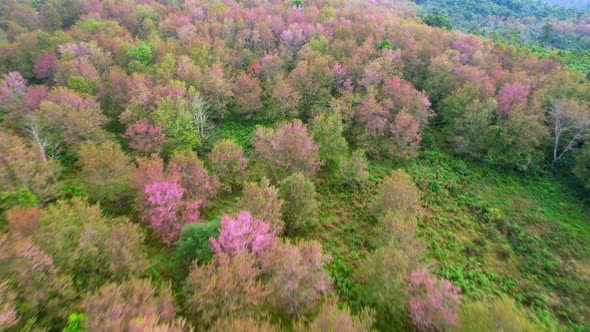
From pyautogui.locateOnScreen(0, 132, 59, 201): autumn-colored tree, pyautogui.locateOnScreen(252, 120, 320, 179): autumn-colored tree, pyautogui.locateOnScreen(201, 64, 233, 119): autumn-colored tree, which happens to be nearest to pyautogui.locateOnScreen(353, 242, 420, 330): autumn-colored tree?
pyautogui.locateOnScreen(252, 120, 320, 179): autumn-colored tree

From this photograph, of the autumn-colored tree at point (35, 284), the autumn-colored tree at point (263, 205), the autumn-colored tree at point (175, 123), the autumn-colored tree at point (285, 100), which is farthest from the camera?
the autumn-colored tree at point (285, 100)

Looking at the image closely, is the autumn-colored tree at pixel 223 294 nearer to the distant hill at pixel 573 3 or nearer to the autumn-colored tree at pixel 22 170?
the autumn-colored tree at pixel 22 170

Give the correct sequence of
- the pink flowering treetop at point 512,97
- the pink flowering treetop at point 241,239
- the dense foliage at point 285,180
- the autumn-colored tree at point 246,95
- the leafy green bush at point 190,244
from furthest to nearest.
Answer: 1. the autumn-colored tree at point 246,95
2. the pink flowering treetop at point 512,97
3. the leafy green bush at point 190,244
4. the pink flowering treetop at point 241,239
5. the dense foliage at point 285,180

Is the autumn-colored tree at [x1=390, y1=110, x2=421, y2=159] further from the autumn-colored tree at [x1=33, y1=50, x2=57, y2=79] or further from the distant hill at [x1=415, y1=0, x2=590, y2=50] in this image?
the autumn-colored tree at [x1=33, y1=50, x2=57, y2=79]

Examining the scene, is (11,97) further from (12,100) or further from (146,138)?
(146,138)

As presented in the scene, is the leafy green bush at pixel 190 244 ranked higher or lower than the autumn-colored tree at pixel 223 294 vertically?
lower

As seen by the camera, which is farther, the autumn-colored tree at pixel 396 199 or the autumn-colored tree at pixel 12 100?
the autumn-colored tree at pixel 12 100

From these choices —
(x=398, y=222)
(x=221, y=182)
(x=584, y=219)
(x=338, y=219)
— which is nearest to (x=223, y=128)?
(x=221, y=182)

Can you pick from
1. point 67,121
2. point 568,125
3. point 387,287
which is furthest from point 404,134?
point 67,121

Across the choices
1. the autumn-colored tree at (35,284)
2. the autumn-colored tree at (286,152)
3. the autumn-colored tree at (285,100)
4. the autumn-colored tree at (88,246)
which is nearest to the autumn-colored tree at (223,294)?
the autumn-colored tree at (88,246)
